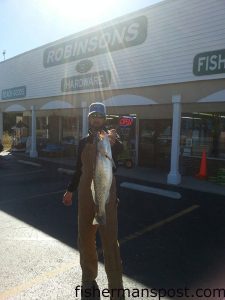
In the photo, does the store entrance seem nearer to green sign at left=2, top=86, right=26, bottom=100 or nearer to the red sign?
the red sign

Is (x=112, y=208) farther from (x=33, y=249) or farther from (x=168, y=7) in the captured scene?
(x=168, y=7)

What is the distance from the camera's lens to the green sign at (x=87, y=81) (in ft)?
48.1

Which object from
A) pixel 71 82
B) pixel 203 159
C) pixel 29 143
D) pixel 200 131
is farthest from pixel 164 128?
pixel 29 143

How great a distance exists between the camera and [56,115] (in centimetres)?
2195

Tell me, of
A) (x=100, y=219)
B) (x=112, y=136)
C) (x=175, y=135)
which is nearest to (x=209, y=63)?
(x=175, y=135)

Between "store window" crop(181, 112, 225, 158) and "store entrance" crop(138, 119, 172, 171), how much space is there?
1053mm

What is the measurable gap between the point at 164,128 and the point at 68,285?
39.9 feet

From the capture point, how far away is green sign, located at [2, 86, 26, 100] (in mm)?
20720

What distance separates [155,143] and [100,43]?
5027 millimetres

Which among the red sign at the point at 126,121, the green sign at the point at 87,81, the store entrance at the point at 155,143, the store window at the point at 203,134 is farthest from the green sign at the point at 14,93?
the store window at the point at 203,134

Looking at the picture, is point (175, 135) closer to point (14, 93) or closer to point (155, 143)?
point (155, 143)

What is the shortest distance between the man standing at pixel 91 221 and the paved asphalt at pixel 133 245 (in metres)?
0.50

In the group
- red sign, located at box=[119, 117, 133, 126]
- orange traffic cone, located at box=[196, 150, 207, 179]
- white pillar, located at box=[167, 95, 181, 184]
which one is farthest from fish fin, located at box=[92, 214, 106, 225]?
red sign, located at box=[119, 117, 133, 126]

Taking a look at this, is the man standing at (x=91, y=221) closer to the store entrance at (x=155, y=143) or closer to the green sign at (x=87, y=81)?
the green sign at (x=87, y=81)
